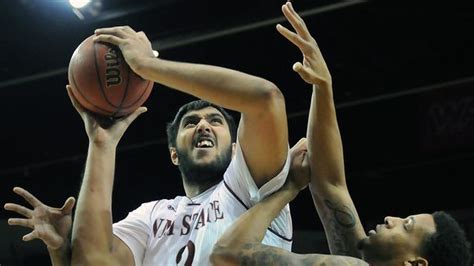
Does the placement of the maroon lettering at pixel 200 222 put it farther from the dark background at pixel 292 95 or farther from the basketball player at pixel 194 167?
the dark background at pixel 292 95

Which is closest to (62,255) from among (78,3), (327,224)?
(327,224)

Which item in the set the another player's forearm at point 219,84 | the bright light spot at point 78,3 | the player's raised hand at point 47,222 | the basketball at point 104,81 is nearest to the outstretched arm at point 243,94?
the another player's forearm at point 219,84

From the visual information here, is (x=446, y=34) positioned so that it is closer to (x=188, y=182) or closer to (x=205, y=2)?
(x=205, y=2)

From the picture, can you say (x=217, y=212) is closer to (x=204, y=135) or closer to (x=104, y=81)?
(x=204, y=135)

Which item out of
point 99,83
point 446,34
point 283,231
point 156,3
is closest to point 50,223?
point 99,83

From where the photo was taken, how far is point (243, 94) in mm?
2537

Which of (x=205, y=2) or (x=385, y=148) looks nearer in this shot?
(x=205, y=2)

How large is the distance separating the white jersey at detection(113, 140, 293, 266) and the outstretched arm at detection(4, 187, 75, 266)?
0.78ft

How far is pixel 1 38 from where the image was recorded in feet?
19.0

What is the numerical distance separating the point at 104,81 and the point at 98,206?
0.45 metres

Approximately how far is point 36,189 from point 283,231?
5536mm

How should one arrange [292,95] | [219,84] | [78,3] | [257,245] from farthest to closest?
1. [292,95]
2. [78,3]
3. [257,245]
4. [219,84]

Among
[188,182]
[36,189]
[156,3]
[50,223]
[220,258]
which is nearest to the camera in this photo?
[220,258]

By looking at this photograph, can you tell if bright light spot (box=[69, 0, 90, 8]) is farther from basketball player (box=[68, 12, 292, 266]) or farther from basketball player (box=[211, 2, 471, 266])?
basketball player (box=[211, 2, 471, 266])
